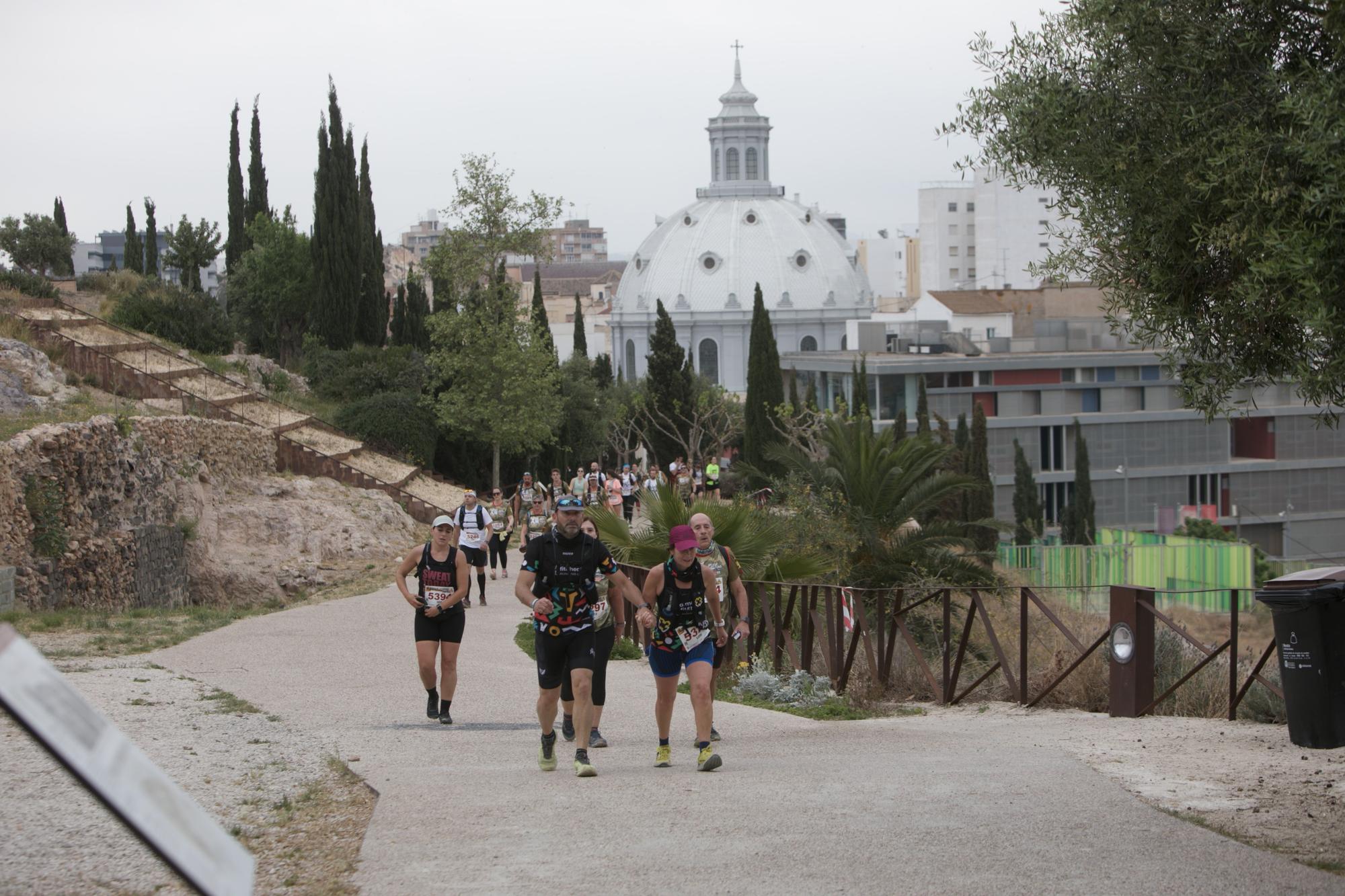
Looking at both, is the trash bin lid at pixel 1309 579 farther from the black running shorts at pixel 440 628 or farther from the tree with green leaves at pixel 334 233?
the tree with green leaves at pixel 334 233

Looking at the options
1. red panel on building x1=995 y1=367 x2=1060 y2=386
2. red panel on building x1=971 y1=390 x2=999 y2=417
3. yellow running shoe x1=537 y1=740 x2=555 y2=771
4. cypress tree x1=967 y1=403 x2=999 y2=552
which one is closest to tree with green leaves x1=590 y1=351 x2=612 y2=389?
red panel on building x1=971 y1=390 x2=999 y2=417

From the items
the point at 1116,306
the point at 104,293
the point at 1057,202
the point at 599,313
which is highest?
the point at 599,313

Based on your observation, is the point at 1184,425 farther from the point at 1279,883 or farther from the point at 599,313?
the point at 599,313

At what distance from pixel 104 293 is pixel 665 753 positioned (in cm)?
3665

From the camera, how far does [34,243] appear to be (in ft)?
142

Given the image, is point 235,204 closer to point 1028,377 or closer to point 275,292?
point 275,292

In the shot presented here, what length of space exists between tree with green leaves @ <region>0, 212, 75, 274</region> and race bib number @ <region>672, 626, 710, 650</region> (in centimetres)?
3999

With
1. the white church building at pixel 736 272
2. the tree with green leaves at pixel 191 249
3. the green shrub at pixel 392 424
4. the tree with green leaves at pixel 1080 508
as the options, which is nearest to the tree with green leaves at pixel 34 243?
the tree with green leaves at pixel 191 249

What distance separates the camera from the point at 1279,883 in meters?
5.36

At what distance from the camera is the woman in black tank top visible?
378 inches

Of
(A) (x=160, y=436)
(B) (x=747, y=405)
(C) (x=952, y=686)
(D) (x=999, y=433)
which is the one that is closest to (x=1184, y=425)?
(D) (x=999, y=433)

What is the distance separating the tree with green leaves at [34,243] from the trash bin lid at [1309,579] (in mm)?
41696

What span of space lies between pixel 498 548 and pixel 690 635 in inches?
575

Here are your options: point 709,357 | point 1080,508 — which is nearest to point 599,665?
point 1080,508
